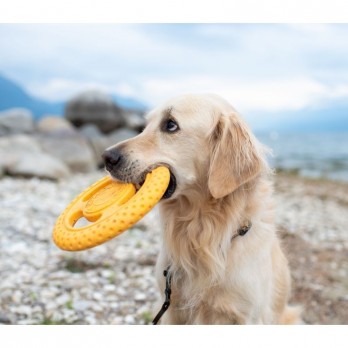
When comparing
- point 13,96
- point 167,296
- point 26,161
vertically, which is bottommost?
point 26,161

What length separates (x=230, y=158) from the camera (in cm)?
247

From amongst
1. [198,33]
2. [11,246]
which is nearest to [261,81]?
[198,33]

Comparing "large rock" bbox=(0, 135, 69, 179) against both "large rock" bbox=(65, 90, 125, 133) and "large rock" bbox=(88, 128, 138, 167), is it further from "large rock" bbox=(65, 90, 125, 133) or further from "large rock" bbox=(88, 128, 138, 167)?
"large rock" bbox=(65, 90, 125, 133)

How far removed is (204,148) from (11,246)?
286 centimetres

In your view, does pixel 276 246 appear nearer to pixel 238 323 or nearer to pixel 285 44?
pixel 238 323

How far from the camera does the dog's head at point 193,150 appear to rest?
243cm

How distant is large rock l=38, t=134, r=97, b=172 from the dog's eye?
25.2 ft

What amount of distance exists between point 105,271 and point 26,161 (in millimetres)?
5142

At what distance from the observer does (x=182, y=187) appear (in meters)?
2.49

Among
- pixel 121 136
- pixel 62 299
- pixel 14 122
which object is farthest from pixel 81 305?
pixel 121 136

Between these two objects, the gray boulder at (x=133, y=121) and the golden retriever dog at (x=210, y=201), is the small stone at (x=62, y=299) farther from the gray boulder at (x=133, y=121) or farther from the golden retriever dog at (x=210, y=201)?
the gray boulder at (x=133, y=121)

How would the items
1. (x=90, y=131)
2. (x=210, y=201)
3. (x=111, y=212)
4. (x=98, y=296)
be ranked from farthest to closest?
(x=90, y=131) < (x=98, y=296) < (x=210, y=201) < (x=111, y=212)

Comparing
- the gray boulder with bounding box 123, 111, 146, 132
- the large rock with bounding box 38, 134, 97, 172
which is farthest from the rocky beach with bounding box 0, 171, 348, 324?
the gray boulder with bounding box 123, 111, 146, 132

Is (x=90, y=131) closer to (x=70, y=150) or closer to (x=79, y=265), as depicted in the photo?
(x=70, y=150)
